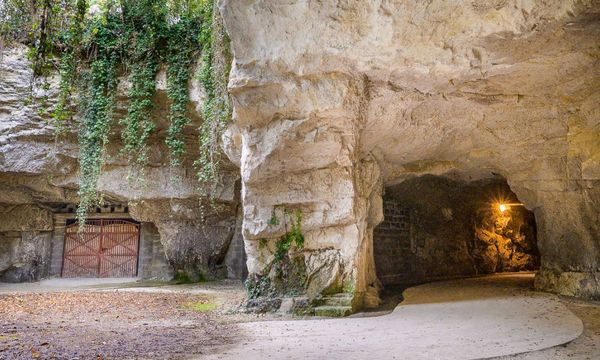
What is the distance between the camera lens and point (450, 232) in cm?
1165

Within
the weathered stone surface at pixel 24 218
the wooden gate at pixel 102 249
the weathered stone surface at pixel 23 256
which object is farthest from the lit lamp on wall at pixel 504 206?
the weathered stone surface at pixel 23 256

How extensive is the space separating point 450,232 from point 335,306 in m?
6.58

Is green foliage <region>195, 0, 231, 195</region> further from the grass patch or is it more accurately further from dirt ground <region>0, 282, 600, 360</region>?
dirt ground <region>0, 282, 600, 360</region>

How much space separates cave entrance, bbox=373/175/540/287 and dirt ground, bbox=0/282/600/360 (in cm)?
179

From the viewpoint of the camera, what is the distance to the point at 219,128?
754cm

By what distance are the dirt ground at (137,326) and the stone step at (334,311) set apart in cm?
41

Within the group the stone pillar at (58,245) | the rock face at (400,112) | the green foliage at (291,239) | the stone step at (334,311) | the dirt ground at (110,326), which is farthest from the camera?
the stone pillar at (58,245)

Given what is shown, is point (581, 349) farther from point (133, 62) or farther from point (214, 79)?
point (133, 62)

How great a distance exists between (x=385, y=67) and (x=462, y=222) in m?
7.71

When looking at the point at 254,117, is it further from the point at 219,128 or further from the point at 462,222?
the point at 462,222

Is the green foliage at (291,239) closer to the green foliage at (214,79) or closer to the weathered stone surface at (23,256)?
the green foliage at (214,79)

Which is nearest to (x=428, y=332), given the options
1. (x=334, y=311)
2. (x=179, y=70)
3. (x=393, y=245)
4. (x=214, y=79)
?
(x=334, y=311)

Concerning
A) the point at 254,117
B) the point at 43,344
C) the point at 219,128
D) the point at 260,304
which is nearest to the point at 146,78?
the point at 219,128

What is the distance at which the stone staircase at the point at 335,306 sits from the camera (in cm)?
605
